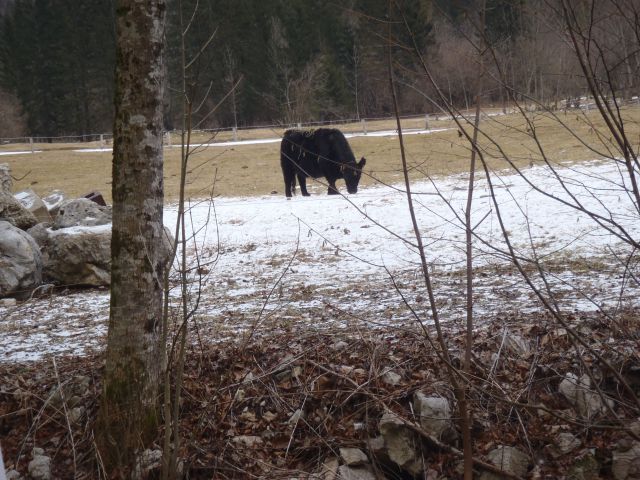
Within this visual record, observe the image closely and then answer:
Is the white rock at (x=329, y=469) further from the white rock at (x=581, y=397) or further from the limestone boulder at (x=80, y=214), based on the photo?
the limestone boulder at (x=80, y=214)

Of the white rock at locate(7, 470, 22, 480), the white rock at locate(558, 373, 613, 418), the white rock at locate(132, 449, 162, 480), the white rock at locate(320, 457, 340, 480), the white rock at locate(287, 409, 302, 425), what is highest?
the white rock at locate(558, 373, 613, 418)

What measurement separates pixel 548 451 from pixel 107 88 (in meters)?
50.8

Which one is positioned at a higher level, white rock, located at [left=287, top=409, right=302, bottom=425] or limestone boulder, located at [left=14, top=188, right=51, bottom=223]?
limestone boulder, located at [left=14, top=188, right=51, bottom=223]

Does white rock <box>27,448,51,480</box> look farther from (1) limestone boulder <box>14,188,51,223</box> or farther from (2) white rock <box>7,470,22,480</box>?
(1) limestone boulder <box>14,188,51,223</box>

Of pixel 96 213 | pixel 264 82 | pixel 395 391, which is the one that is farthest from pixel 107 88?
pixel 395 391

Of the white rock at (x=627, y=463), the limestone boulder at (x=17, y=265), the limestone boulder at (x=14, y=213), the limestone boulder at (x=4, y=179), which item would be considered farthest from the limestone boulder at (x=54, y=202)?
the white rock at (x=627, y=463)

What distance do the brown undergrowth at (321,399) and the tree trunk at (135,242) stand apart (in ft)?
0.85

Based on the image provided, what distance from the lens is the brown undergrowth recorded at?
426 cm

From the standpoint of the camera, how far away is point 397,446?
4.33 metres

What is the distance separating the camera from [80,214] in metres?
9.59

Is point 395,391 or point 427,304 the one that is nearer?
point 395,391

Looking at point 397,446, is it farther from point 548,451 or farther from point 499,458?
point 548,451

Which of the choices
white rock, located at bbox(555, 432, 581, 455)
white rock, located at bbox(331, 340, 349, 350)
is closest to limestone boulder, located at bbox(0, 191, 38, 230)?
white rock, located at bbox(331, 340, 349, 350)

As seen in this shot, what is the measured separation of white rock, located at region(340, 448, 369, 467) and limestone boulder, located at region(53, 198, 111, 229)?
6.24 m
